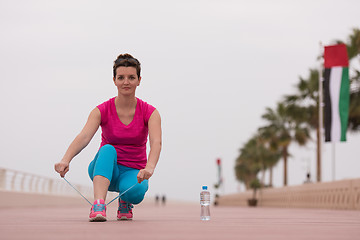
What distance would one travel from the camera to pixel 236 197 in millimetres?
65812

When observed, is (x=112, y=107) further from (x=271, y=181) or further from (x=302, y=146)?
(x=271, y=181)

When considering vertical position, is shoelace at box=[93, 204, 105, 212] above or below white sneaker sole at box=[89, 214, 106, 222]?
above

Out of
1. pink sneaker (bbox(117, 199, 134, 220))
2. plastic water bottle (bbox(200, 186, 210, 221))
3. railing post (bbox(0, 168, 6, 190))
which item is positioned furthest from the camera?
railing post (bbox(0, 168, 6, 190))

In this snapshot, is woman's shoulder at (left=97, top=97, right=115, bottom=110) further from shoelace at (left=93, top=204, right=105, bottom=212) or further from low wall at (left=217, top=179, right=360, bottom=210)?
low wall at (left=217, top=179, right=360, bottom=210)

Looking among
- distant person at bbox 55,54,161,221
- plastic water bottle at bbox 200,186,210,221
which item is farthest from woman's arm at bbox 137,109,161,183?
plastic water bottle at bbox 200,186,210,221

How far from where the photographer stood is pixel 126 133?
6363 millimetres

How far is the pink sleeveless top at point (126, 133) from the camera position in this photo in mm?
6379

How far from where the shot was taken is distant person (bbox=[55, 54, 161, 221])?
245 inches

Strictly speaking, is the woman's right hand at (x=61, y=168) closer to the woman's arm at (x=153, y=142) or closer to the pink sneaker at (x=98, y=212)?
the pink sneaker at (x=98, y=212)

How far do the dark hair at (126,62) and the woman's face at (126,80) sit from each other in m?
0.04

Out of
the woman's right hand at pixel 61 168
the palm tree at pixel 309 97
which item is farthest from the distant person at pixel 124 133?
the palm tree at pixel 309 97

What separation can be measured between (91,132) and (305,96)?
40.2m

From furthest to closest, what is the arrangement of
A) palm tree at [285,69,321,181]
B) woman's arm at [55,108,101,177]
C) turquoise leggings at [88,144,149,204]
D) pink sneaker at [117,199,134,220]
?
palm tree at [285,69,321,181] < pink sneaker at [117,199,134,220] < turquoise leggings at [88,144,149,204] < woman's arm at [55,108,101,177]

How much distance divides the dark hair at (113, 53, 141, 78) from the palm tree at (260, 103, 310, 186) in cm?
3960
